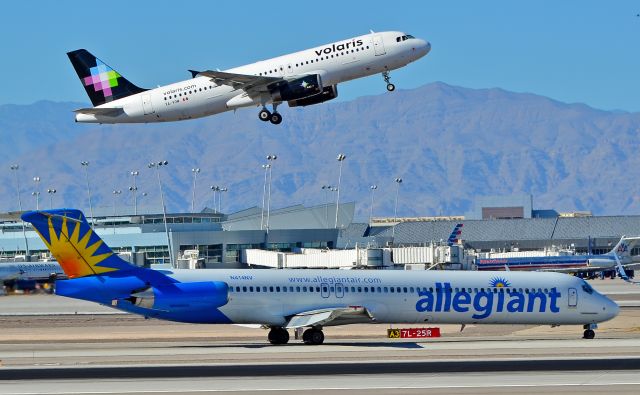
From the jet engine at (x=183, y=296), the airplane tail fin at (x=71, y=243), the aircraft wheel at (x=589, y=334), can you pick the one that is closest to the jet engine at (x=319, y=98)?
the jet engine at (x=183, y=296)

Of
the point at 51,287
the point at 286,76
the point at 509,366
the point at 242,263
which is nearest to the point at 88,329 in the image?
the point at 51,287

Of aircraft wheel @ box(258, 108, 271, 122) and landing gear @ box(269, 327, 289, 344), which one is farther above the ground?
aircraft wheel @ box(258, 108, 271, 122)

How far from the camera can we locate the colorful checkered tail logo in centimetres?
6862

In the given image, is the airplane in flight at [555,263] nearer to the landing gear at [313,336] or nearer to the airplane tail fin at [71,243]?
the landing gear at [313,336]

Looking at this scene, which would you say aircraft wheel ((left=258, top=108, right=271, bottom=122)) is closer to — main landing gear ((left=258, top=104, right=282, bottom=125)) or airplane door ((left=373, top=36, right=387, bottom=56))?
main landing gear ((left=258, top=104, right=282, bottom=125))

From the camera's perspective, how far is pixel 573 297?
6056 centimetres

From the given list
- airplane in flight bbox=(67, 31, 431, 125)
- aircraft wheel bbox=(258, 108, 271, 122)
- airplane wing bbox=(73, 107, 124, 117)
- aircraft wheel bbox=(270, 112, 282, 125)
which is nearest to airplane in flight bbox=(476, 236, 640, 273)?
airplane in flight bbox=(67, 31, 431, 125)

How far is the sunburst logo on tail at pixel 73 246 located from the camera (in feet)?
173

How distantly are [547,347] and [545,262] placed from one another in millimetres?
93505

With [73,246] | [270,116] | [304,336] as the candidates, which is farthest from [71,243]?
[270,116]

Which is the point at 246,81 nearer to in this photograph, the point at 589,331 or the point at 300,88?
the point at 300,88

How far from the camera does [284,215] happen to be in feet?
606

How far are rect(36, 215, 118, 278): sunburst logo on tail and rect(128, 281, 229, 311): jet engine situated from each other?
2116mm

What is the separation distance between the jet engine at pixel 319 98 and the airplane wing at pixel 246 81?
4.84 ft
